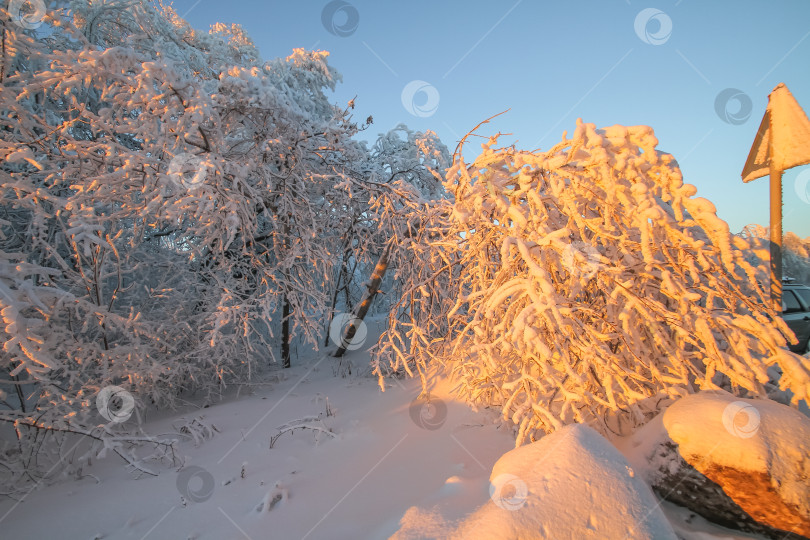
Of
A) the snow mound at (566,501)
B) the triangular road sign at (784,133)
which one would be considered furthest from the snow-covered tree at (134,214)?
the triangular road sign at (784,133)

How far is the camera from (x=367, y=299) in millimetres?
7012

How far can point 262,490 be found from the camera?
282cm

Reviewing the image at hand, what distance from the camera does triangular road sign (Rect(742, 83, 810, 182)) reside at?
3424mm

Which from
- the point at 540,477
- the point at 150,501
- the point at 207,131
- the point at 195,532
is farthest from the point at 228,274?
the point at 540,477

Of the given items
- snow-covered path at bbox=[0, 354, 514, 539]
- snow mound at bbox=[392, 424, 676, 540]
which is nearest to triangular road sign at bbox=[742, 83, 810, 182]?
snow mound at bbox=[392, 424, 676, 540]

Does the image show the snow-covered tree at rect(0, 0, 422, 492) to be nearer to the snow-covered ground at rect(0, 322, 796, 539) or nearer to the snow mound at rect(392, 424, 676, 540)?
the snow-covered ground at rect(0, 322, 796, 539)

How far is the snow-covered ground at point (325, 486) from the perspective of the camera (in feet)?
5.99

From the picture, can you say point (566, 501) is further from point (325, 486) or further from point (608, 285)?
point (325, 486)

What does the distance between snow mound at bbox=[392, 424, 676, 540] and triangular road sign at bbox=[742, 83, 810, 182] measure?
398 centimetres

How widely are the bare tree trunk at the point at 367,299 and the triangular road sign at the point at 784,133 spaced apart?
16.4 ft

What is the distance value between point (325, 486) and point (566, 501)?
80.0 inches

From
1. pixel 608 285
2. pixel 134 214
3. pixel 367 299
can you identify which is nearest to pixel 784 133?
pixel 608 285

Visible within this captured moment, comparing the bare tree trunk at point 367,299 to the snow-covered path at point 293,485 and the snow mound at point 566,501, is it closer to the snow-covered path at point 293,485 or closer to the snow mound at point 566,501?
the snow-covered path at point 293,485

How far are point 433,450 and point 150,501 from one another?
2.42 metres
